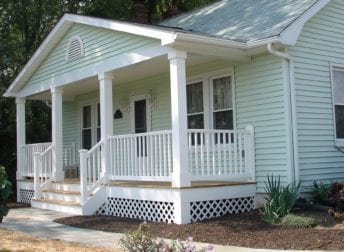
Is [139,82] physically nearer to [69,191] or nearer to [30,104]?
[69,191]

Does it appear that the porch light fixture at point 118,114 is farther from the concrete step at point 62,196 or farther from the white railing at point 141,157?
the white railing at point 141,157

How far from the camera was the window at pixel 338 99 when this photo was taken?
12.1 metres

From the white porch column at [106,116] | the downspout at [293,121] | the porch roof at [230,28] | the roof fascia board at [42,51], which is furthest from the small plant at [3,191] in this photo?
the roof fascia board at [42,51]

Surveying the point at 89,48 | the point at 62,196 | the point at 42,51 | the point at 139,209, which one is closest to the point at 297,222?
the point at 139,209

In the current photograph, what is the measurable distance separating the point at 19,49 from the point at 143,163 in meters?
12.3

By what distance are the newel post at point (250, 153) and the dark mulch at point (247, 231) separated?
88 centimetres

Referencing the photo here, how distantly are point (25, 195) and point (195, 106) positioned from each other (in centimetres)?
719

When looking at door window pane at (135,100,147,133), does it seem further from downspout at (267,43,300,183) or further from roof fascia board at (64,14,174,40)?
downspout at (267,43,300,183)

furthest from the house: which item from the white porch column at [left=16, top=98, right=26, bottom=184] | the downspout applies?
the white porch column at [left=16, top=98, right=26, bottom=184]

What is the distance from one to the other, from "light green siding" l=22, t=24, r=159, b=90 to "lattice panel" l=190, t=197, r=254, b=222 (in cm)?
354

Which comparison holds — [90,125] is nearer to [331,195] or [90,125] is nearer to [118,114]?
[118,114]

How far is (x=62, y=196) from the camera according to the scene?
545 inches

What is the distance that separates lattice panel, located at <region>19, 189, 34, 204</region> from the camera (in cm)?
1649

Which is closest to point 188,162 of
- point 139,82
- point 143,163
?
point 143,163
